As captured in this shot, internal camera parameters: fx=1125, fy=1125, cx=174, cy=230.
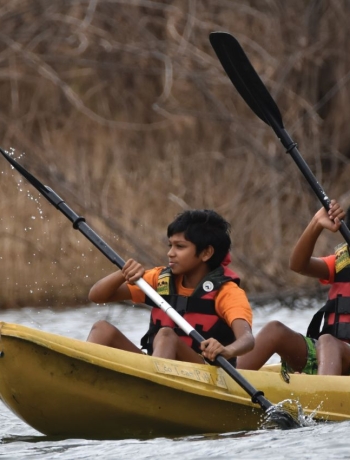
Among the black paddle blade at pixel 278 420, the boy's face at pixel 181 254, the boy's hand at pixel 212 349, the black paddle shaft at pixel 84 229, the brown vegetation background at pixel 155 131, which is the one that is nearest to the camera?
the boy's hand at pixel 212 349

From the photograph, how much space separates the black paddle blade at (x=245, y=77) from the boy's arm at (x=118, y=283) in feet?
3.88

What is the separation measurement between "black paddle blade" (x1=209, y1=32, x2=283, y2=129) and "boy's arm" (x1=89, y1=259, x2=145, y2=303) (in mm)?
1182

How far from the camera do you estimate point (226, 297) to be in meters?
4.45

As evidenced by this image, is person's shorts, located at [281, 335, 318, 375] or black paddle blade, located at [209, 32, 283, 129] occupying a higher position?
black paddle blade, located at [209, 32, 283, 129]

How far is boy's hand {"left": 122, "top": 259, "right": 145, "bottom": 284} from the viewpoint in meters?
4.27

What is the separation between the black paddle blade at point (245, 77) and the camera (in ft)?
17.2

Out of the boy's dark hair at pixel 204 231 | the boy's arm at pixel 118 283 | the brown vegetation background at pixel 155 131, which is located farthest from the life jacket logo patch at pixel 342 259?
the brown vegetation background at pixel 155 131

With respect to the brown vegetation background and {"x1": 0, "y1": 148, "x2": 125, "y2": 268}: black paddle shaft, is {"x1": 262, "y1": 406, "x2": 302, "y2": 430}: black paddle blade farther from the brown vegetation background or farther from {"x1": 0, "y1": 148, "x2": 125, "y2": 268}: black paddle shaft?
the brown vegetation background

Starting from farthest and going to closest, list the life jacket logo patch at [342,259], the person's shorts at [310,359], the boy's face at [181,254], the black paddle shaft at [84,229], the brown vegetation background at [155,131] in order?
the brown vegetation background at [155,131] → the life jacket logo patch at [342,259] → the person's shorts at [310,359] → the boy's face at [181,254] → the black paddle shaft at [84,229]

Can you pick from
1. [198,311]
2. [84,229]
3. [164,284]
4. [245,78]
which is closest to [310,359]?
[198,311]

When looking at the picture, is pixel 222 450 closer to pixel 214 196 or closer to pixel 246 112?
pixel 214 196

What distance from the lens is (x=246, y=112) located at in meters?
9.51

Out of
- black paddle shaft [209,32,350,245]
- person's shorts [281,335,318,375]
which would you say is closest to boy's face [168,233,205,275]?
person's shorts [281,335,318,375]

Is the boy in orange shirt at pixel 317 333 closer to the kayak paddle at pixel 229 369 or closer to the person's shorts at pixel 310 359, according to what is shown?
the person's shorts at pixel 310 359
